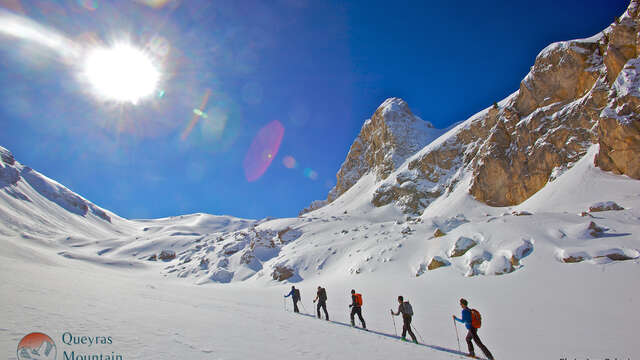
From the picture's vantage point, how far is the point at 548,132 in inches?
2138

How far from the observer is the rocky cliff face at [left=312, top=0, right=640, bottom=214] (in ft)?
126

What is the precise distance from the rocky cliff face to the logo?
54698 millimetres

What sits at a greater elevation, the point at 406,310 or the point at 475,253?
the point at 475,253

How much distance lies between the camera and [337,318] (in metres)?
16.5

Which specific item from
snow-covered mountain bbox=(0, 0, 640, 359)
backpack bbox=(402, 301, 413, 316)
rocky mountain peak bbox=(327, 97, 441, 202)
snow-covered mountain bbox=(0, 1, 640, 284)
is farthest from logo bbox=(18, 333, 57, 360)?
rocky mountain peak bbox=(327, 97, 441, 202)

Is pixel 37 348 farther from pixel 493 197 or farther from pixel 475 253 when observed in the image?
pixel 493 197

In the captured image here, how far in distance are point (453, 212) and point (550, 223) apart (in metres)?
39.2

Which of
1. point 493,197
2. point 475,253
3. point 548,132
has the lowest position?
point 475,253

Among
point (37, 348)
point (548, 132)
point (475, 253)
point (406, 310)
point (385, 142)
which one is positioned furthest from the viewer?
point (385, 142)

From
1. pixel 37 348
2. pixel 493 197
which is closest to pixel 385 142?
pixel 493 197

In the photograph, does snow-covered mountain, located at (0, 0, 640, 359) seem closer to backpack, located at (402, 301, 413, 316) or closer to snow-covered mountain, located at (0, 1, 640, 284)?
snow-covered mountain, located at (0, 1, 640, 284)

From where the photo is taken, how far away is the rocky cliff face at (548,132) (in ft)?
126

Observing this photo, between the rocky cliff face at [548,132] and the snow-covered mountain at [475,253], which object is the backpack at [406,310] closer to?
the snow-covered mountain at [475,253]

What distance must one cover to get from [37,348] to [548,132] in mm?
70738
